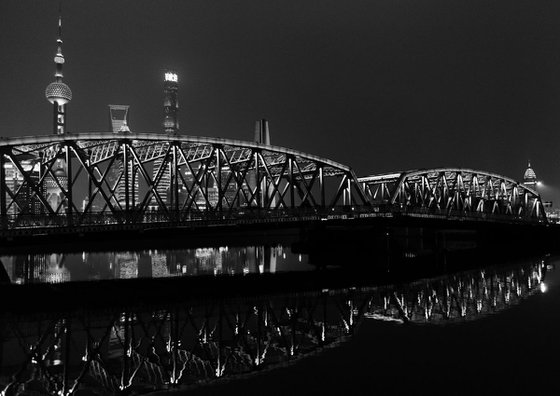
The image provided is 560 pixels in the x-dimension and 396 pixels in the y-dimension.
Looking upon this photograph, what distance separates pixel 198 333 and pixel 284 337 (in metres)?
4.19

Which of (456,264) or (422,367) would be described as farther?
(456,264)

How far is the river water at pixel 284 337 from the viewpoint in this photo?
1534 cm

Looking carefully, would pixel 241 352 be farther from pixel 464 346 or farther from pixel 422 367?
pixel 464 346

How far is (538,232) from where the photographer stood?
3275 inches

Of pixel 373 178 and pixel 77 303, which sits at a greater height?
pixel 373 178

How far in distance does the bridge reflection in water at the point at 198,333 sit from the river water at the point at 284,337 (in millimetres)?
69

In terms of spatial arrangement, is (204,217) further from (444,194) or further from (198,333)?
(444,194)

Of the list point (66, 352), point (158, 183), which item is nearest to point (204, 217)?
point (158, 183)

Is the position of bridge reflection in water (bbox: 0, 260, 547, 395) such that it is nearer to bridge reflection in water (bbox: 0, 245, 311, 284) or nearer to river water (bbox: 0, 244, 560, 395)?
river water (bbox: 0, 244, 560, 395)

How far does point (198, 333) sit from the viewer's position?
21.4 m

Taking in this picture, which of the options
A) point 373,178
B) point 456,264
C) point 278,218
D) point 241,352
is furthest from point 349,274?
point 373,178

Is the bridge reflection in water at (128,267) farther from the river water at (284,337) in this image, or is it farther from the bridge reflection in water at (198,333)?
the bridge reflection in water at (198,333)

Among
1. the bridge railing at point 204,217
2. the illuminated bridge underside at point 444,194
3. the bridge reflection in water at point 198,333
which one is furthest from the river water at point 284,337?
the illuminated bridge underside at point 444,194

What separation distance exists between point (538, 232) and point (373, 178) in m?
32.5
